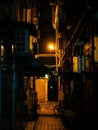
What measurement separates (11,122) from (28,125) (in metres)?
9.62

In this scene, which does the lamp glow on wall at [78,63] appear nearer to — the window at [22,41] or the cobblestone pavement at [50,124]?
the window at [22,41]

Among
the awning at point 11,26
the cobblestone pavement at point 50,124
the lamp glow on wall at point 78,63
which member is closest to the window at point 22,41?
the awning at point 11,26

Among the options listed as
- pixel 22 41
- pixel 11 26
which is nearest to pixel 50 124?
pixel 22 41

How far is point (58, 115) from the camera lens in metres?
31.5

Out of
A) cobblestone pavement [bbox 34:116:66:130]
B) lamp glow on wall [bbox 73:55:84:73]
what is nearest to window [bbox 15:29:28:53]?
lamp glow on wall [bbox 73:55:84:73]

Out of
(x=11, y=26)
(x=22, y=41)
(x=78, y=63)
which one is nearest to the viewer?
(x=11, y=26)

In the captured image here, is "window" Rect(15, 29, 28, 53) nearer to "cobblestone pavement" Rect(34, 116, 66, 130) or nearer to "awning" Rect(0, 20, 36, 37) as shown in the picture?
"awning" Rect(0, 20, 36, 37)

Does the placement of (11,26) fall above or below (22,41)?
above

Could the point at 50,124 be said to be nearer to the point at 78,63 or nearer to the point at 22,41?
the point at 78,63

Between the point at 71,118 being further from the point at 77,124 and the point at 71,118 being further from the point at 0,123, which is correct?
the point at 0,123

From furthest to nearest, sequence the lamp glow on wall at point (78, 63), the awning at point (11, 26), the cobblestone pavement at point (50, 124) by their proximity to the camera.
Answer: the cobblestone pavement at point (50, 124) → the lamp glow on wall at point (78, 63) → the awning at point (11, 26)

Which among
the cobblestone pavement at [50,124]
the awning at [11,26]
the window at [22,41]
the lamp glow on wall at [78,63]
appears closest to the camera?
the awning at [11,26]

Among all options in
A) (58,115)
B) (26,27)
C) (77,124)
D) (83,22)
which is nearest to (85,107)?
(77,124)

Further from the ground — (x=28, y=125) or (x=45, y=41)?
(x=45, y=41)
